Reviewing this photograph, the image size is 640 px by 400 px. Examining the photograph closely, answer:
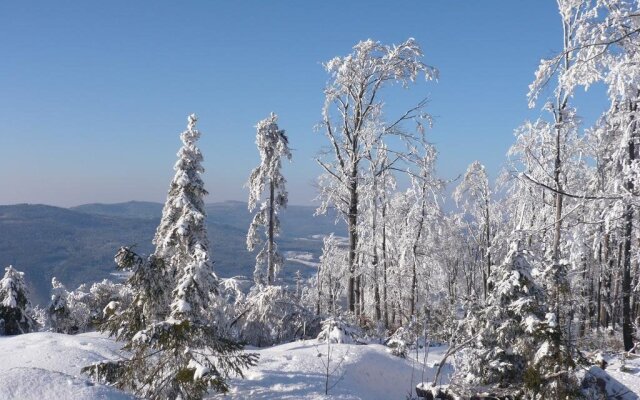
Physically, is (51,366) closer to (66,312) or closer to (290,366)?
(290,366)

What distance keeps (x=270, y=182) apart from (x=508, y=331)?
51.2 ft

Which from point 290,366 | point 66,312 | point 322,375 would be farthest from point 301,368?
point 66,312

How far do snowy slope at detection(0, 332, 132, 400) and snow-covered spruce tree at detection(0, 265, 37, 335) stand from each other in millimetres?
9132

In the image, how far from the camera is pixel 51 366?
8.51 m

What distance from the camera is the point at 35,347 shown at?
9531mm

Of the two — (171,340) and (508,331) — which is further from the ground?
(171,340)

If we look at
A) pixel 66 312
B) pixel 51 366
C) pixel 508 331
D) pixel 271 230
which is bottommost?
pixel 66 312

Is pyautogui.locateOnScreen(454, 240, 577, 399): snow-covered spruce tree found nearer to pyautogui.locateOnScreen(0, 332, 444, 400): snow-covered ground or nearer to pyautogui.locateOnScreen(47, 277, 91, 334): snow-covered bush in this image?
pyautogui.locateOnScreen(0, 332, 444, 400): snow-covered ground

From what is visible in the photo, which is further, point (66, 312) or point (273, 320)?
point (66, 312)

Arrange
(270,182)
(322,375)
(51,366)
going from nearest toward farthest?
1. (51,366)
2. (322,375)
3. (270,182)

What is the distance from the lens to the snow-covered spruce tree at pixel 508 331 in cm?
820

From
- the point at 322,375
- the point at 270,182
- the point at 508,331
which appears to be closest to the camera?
the point at 322,375

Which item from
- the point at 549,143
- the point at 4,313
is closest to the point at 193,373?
the point at 549,143

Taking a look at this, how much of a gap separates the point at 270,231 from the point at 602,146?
48.8 feet
